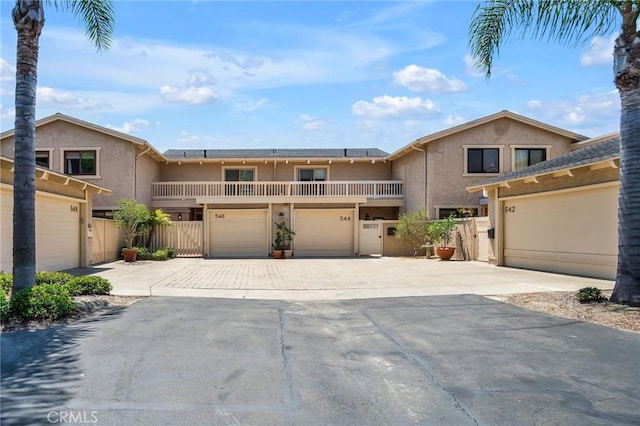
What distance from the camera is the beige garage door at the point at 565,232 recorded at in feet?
45.4

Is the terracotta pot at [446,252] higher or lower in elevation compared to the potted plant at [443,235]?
lower

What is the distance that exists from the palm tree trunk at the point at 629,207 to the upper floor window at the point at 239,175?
22752 mm

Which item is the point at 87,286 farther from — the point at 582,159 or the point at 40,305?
the point at 582,159

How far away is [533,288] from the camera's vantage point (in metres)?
12.4

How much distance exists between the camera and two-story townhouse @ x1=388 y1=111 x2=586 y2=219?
24.7 metres

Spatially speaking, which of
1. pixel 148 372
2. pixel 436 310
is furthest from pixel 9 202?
pixel 436 310

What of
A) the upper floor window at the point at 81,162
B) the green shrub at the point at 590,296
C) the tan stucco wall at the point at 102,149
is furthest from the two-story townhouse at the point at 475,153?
the upper floor window at the point at 81,162

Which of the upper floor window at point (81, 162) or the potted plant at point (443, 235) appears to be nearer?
the potted plant at point (443, 235)

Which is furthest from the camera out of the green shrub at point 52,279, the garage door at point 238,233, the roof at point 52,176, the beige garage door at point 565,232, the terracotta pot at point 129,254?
the garage door at point 238,233

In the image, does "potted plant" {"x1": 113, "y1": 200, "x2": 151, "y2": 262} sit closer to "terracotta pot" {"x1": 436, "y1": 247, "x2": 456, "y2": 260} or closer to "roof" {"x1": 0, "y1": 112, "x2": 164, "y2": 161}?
"roof" {"x1": 0, "y1": 112, "x2": 164, "y2": 161}

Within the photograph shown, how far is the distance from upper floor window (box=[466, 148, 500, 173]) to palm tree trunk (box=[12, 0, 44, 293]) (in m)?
20.5

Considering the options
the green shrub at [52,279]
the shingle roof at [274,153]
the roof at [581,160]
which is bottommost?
the green shrub at [52,279]

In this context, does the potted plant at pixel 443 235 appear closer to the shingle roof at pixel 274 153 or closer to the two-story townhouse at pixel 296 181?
the two-story townhouse at pixel 296 181

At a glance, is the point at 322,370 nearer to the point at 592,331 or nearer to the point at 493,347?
the point at 493,347
